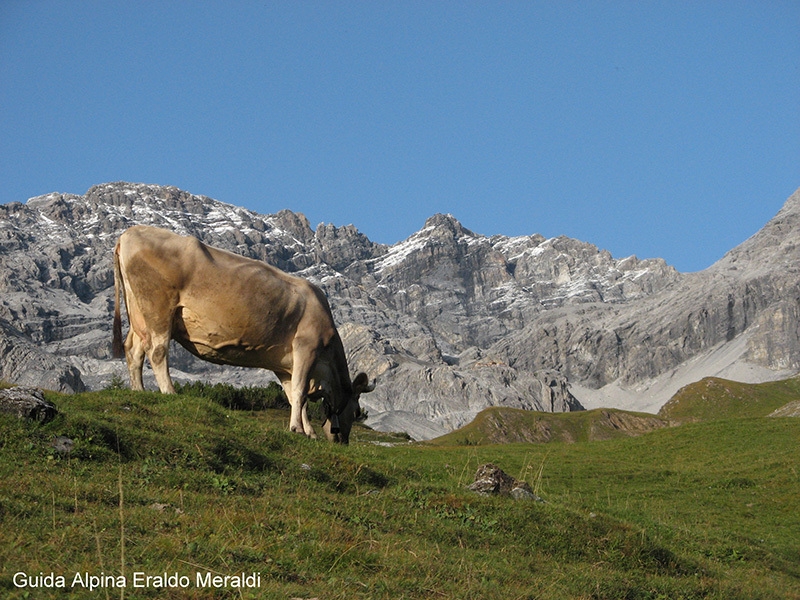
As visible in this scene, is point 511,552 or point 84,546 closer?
point 84,546

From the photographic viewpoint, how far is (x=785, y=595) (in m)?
14.3

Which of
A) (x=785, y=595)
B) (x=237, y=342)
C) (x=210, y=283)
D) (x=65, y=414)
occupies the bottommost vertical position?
(x=785, y=595)

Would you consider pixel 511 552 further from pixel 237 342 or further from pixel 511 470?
pixel 511 470

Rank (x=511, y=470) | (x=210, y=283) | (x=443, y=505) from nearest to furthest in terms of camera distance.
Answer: (x=443, y=505) < (x=210, y=283) < (x=511, y=470)

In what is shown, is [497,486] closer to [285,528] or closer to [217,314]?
[285,528]

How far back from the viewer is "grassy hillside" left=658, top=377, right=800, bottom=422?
119125 millimetres

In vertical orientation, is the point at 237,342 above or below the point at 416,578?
above

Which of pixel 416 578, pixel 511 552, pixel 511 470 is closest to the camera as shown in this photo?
pixel 416 578

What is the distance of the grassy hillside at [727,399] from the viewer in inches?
4690

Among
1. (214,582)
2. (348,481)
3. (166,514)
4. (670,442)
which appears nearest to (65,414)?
(166,514)

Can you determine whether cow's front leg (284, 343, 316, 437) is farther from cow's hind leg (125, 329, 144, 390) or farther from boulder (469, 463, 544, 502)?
boulder (469, 463, 544, 502)

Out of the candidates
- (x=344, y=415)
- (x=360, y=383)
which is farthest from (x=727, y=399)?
(x=344, y=415)

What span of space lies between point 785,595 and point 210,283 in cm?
1192

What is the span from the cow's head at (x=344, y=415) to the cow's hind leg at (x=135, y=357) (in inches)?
158
